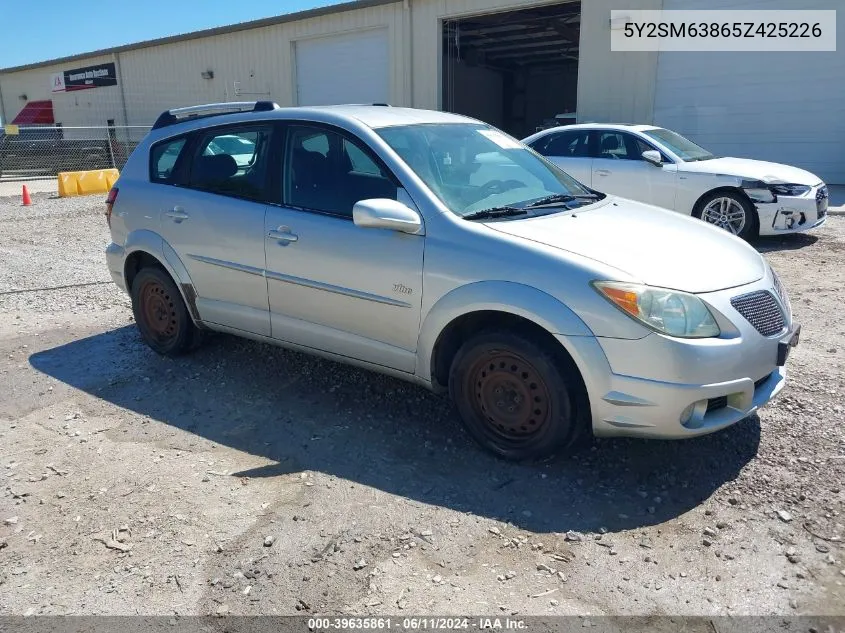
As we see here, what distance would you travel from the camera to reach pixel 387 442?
3746 mm

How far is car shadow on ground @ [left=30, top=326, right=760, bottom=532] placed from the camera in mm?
3154

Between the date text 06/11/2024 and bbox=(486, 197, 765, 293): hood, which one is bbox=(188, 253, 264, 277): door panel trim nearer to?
bbox=(486, 197, 765, 293): hood

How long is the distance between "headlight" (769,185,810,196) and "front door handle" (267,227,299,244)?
6751mm

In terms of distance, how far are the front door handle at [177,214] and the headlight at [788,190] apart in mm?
7063

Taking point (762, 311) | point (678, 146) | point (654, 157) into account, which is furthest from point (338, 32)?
point (762, 311)

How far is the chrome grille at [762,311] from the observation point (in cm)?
316

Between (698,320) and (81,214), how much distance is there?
13089 millimetres

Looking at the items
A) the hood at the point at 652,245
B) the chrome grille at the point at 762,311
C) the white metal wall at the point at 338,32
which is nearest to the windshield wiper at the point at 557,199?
the hood at the point at 652,245

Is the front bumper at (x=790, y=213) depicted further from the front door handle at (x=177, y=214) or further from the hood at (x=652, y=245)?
the front door handle at (x=177, y=214)

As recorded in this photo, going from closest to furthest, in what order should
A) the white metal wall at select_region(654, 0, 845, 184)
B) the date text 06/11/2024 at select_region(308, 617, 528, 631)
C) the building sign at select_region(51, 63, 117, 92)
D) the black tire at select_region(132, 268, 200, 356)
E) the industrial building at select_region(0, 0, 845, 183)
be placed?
the date text 06/11/2024 at select_region(308, 617, 528, 631) → the black tire at select_region(132, 268, 200, 356) → the white metal wall at select_region(654, 0, 845, 184) → the industrial building at select_region(0, 0, 845, 183) → the building sign at select_region(51, 63, 117, 92)

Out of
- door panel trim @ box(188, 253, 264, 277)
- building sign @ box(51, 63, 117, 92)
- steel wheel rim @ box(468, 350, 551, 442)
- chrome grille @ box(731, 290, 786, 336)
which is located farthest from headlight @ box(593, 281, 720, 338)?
building sign @ box(51, 63, 117, 92)

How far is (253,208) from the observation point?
13.9 feet

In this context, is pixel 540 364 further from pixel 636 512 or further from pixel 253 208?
pixel 253 208

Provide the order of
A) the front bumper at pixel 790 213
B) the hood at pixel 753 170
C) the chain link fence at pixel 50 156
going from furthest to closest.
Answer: the chain link fence at pixel 50 156
the hood at pixel 753 170
the front bumper at pixel 790 213
